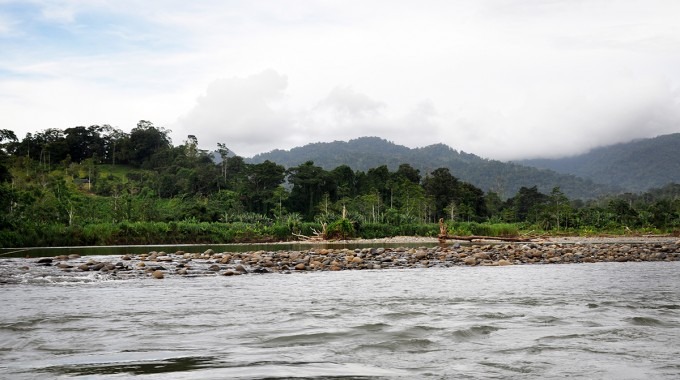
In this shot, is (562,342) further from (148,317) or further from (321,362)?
(148,317)

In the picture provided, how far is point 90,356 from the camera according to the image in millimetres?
5715

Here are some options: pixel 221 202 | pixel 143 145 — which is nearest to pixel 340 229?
pixel 221 202

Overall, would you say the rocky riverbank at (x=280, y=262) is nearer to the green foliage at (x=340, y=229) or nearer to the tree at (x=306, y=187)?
the green foliage at (x=340, y=229)

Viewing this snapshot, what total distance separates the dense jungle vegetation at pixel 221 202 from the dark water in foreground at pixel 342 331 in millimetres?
29278

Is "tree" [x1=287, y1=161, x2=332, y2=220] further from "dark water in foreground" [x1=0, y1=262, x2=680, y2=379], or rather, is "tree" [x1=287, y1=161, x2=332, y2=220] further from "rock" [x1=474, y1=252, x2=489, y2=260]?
"dark water in foreground" [x1=0, y1=262, x2=680, y2=379]

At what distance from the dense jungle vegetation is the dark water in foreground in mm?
29278

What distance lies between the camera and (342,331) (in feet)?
23.5

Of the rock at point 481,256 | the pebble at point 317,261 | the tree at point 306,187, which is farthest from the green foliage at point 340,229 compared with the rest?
the tree at point 306,187

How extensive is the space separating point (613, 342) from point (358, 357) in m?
2.96

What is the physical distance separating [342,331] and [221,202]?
207 ft

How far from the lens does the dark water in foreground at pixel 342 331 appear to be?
16.7ft

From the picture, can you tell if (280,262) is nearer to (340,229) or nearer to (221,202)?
(340,229)

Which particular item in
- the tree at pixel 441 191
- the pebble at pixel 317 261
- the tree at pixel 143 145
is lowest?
the pebble at pixel 317 261

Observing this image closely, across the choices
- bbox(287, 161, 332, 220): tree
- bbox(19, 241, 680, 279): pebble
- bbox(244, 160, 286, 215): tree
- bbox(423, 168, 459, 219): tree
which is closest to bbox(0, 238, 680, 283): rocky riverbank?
bbox(19, 241, 680, 279): pebble
